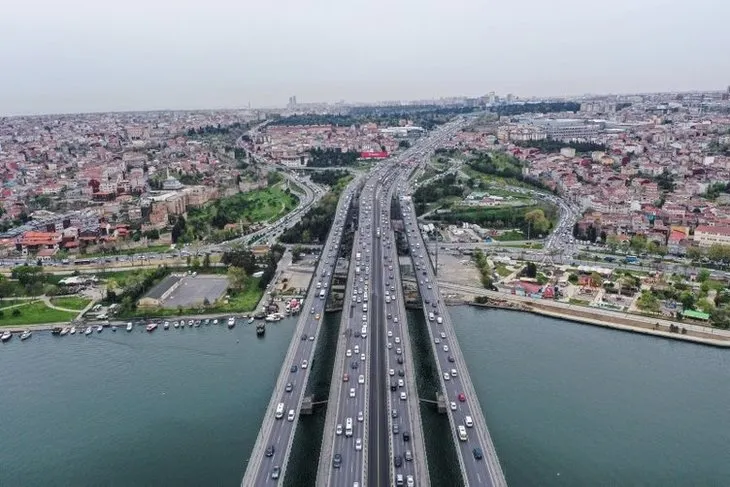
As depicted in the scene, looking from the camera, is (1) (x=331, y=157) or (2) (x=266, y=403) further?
(1) (x=331, y=157)

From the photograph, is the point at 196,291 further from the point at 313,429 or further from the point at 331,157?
the point at 331,157

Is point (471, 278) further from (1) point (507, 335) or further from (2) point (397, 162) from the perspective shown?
(2) point (397, 162)

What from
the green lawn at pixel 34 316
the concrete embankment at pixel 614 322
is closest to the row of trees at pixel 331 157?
the green lawn at pixel 34 316

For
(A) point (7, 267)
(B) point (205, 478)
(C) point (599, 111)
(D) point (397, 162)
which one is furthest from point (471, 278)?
(C) point (599, 111)

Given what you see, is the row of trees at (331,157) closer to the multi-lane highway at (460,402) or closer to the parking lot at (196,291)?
the parking lot at (196,291)

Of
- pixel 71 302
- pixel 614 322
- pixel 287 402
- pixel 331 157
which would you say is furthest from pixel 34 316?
pixel 331 157

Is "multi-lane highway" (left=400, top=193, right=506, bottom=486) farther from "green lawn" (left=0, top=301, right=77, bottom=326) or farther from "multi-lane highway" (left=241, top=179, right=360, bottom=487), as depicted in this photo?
"green lawn" (left=0, top=301, right=77, bottom=326)
